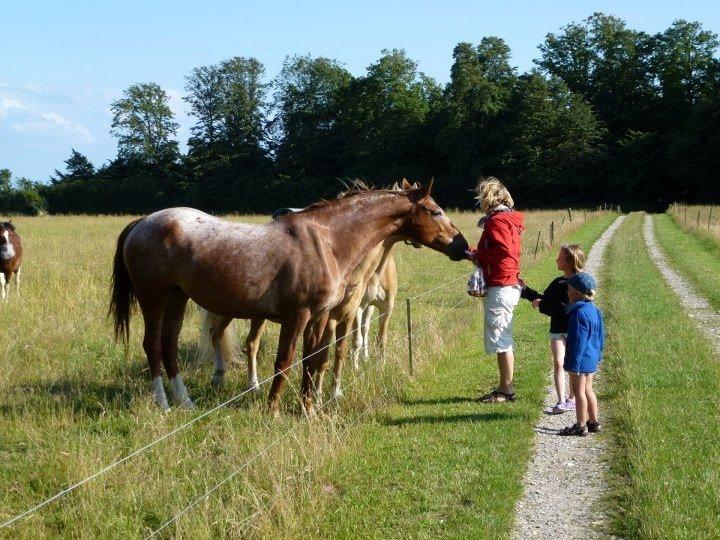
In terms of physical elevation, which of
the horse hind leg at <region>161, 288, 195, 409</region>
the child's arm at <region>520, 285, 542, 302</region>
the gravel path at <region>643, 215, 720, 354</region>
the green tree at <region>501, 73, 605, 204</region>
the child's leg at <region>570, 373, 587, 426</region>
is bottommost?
the gravel path at <region>643, 215, 720, 354</region>

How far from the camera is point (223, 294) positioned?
19.6 ft

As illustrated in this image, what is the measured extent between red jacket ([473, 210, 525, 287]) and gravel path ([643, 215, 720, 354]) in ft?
12.5

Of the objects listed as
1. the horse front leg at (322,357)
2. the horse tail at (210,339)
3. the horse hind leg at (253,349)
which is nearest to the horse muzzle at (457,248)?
the horse front leg at (322,357)

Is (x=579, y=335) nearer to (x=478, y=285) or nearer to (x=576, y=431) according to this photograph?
(x=576, y=431)

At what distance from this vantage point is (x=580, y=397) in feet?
18.7

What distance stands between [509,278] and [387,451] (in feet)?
6.92

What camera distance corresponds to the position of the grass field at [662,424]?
417 centimetres

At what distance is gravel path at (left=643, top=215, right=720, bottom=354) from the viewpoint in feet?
32.3

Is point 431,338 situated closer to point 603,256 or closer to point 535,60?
point 603,256

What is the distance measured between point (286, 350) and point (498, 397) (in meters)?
2.26

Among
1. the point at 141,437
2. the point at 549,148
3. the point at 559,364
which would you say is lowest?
the point at 141,437

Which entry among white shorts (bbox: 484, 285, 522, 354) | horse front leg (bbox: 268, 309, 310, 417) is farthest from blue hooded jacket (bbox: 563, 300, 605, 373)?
horse front leg (bbox: 268, 309, 310, 417)

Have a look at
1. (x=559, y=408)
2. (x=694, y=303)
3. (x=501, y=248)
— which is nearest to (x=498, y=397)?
(x=559, y=408)

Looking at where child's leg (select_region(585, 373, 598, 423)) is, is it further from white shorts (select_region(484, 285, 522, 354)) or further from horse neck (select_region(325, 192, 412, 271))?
horse neck (select_region(325, 192, 412, 271))
